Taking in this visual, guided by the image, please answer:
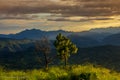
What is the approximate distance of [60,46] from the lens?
316ft

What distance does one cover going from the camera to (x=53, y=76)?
88.2ft

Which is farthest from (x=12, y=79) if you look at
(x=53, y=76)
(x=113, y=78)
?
(x=113, y=78)

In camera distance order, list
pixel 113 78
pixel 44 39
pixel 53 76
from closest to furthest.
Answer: pixel 53 76 → pixel 113 78 → pixel 44 39

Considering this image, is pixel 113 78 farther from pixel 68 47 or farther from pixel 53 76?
pixel 68 47

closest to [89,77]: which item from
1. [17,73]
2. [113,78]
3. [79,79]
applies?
[79,79]

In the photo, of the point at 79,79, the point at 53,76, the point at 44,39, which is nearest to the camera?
the point at 79,79

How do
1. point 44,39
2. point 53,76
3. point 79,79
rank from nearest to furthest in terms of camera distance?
point 79,79 → point 53,76 → point 44,39

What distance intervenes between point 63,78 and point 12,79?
424 cm

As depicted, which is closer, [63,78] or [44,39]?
[63,78]

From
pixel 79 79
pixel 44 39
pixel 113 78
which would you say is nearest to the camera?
pixel 79 79

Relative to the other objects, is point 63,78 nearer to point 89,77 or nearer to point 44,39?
point 89,77

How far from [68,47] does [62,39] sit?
4.07 m

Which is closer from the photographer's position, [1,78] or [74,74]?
[1,78]

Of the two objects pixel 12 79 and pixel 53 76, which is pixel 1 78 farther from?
pixel 53 76
